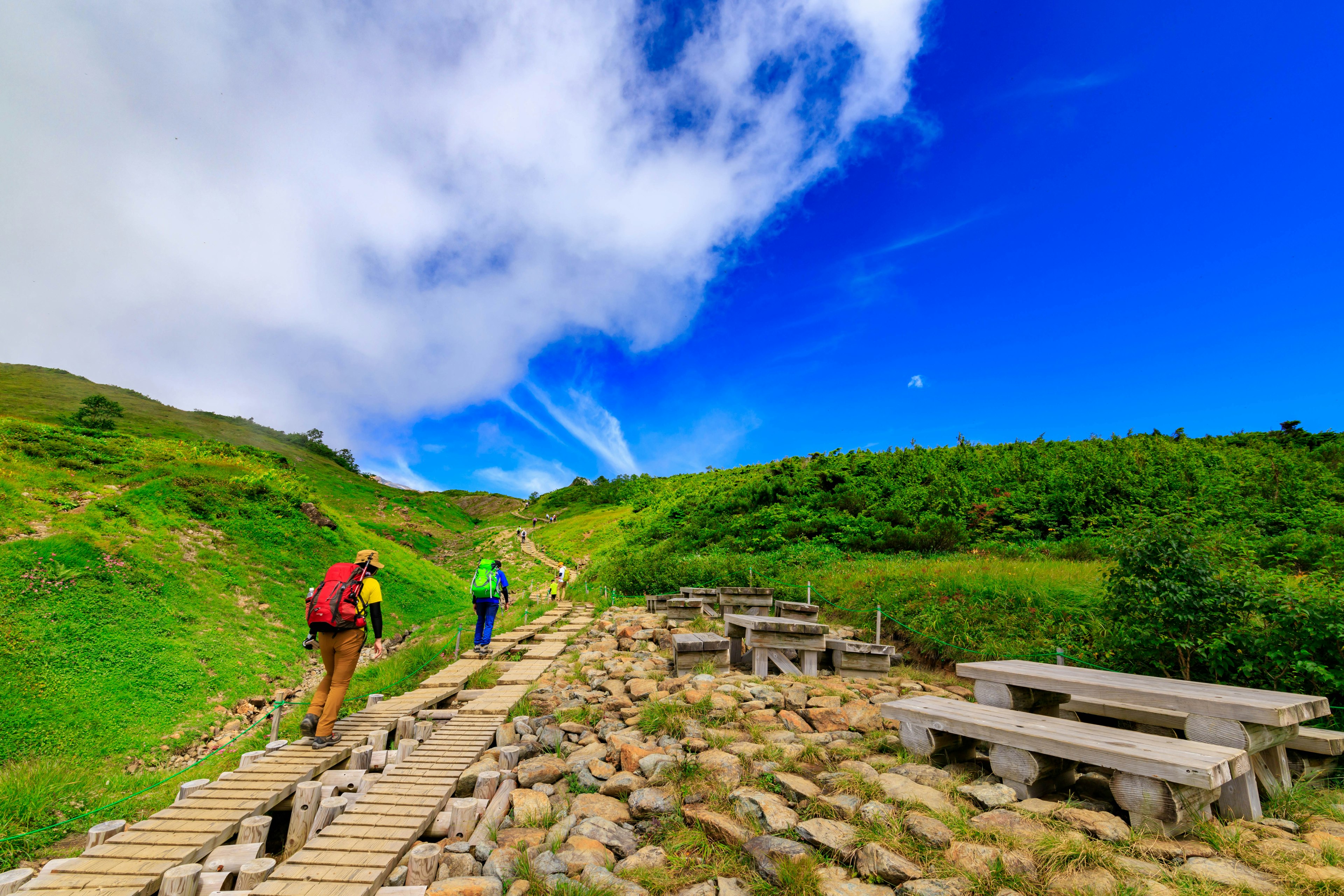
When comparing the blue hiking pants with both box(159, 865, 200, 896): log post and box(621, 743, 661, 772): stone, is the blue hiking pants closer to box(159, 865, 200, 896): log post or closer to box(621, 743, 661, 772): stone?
box(621, 743, 661, 772): stone

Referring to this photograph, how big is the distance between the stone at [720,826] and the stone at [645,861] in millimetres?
326

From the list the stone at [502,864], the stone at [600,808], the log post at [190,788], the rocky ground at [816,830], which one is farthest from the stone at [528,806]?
the log post at [190,788]

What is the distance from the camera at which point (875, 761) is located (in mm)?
4633

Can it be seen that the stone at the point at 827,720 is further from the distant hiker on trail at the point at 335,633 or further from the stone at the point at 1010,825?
the distant hiker on trail at the point at 335,633

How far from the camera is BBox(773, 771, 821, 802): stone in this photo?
13.0 feet

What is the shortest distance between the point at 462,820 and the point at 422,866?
588 millimetres

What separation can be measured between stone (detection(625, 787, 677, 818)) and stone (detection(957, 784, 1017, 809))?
6.74 ft

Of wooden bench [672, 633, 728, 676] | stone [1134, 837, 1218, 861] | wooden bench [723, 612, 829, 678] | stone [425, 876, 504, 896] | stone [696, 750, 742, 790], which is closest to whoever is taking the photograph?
stone [1134, 837, 1218, 861]

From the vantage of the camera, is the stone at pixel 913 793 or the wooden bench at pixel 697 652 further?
the wooden bench at pixel 697 652

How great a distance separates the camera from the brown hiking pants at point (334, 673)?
19.5 ft

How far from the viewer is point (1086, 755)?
362 cm

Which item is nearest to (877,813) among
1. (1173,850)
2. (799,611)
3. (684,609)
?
(1173,850)

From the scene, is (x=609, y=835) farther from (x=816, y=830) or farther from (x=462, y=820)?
(x=816, y=830)

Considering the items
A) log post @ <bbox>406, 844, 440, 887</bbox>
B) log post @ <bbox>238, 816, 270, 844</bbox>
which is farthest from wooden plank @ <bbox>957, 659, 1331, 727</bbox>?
log post @ <bbox>238, 816, 270, 844</bbox>
